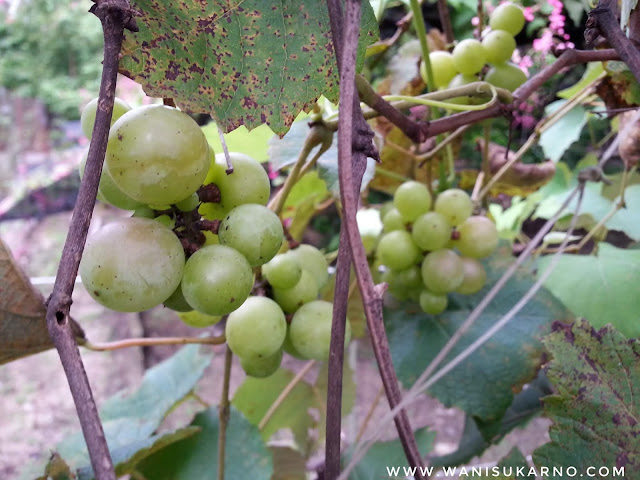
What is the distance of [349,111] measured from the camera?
0.22m

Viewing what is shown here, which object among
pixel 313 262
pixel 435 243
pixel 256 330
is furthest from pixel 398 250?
pixel 256 330

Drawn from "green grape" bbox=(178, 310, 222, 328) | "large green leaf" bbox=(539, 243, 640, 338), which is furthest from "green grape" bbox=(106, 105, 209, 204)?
"large green leaf" bbox=(539, 243, 640, 338)

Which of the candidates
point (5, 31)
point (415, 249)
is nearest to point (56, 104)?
point (5, 31)

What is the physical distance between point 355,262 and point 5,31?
676 centimetres

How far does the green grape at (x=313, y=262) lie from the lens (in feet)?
1.54

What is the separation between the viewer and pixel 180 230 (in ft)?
1.07

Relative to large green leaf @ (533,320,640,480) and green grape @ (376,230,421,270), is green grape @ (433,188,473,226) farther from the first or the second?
large green leaf @ (533,320,640,480)

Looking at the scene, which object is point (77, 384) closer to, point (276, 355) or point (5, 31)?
point (276, 355)

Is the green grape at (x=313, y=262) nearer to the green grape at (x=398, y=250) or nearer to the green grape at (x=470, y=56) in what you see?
the green grape at (x=398, y=250)

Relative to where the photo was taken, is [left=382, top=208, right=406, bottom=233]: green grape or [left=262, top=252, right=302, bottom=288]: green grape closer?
[left=262, top=252, right=302, bottom=288]: green grape

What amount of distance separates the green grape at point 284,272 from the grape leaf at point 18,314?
0.68ft

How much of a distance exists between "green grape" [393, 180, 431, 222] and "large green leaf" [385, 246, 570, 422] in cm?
16

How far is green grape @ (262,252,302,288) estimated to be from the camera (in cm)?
41

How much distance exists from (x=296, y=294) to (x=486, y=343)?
0.31 metres
